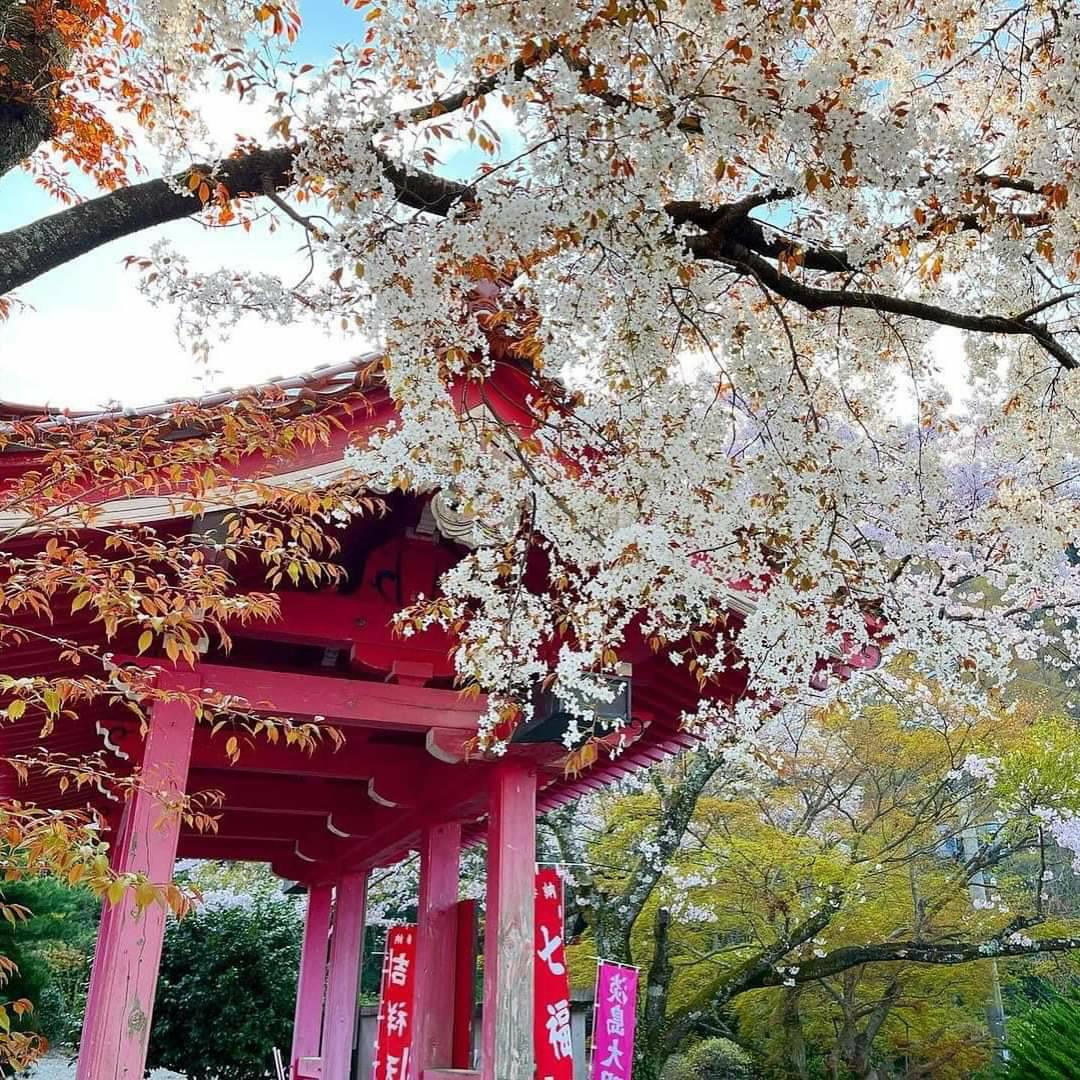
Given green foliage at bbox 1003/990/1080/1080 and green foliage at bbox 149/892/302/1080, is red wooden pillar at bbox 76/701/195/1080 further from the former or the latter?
green foliage at bbox 149/892/302/1080

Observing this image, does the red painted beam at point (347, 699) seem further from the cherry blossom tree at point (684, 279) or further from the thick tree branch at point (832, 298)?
→ the thick tree branch at point (832, 298)

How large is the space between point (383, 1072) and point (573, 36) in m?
6.03

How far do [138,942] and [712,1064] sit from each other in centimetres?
1000

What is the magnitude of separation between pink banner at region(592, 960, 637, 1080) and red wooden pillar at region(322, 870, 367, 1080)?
1685mm

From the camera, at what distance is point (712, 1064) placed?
36.9 ft

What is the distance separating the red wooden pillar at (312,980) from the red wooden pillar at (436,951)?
9.98 feet

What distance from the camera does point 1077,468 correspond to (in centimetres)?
549

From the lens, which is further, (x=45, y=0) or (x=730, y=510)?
(x=730, y=510)

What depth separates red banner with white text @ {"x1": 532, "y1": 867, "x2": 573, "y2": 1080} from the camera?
14.3 ft

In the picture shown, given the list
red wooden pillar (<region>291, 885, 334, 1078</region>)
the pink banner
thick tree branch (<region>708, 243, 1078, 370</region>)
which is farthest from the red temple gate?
red wooden pillar (<region>291, 885, 334, 1078</region>)

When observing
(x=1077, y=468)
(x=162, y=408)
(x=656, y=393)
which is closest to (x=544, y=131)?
(x=656, y=393)

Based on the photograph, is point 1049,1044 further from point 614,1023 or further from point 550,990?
point 550,990

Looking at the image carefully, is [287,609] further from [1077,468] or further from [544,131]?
[1077,468]

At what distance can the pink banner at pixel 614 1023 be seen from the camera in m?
6.63
